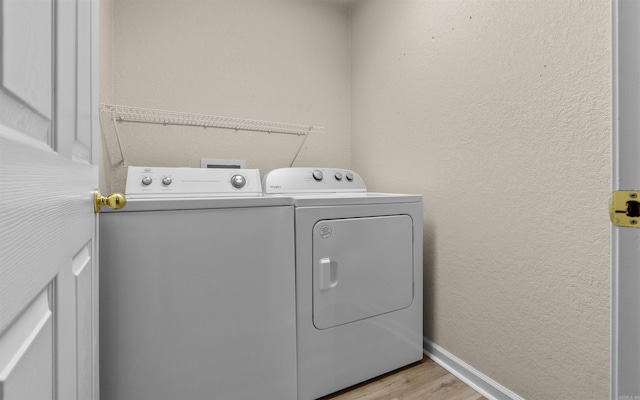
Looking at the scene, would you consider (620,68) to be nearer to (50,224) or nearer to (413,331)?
(50,224)

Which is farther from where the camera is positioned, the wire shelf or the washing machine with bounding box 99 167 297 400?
the wire shelf

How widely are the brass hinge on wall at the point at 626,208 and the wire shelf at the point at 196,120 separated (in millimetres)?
1714

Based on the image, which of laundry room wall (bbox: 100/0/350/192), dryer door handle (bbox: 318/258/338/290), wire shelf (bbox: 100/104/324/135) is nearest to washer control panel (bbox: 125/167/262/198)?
laundry room wall (bbox: 100/0/350/192)

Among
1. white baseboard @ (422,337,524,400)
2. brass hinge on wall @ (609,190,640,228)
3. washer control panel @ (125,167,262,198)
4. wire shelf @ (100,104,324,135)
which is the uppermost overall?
wire shelf @ (100,104,324,135)

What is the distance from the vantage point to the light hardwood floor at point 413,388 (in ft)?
4.43

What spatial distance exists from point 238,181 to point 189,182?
9.2 inches

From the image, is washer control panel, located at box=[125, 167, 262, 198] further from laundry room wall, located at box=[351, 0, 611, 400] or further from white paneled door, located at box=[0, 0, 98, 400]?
laundry room wall, located at box=[351, 0, 611, 400]

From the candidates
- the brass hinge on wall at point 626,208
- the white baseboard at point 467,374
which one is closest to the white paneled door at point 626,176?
the brass hinge on wall at point 626,208

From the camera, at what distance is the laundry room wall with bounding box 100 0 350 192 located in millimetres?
1709

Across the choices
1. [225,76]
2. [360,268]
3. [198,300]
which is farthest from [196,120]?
[360,268]

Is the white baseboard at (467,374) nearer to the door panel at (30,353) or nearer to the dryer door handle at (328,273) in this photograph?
the dryer door handle at (328,273)

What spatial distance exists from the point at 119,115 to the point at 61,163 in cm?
154

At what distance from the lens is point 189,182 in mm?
1442

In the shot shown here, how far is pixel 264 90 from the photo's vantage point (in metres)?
2.05
